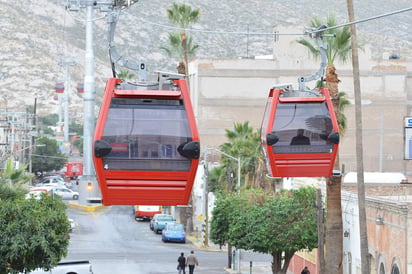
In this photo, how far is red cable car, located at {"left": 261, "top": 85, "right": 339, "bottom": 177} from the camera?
23156 mm

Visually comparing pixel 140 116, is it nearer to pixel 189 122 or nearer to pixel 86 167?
pixel 189 122

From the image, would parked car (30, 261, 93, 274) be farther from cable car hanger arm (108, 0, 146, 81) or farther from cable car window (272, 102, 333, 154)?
cable car hanger arm (108, 0, 146, 81)

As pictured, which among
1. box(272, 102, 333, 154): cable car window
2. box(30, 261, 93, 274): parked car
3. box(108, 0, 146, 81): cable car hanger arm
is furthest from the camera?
box(30, 261, 93, 274): parked car

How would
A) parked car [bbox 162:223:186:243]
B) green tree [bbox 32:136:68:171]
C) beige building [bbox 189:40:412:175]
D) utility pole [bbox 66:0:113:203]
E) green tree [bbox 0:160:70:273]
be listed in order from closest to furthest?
utility pole [bbox 66:0:113:203] → green tree [bbox 0:160:70:273] → parked car [bbox 162:223:186:243] → beige building [bbox 189:40:412:175] → green tree [bbox 32:136:68:171]

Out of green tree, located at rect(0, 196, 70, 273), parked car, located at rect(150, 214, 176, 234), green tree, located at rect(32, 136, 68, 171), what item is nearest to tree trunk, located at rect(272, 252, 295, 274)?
green tree, located at rect(0, 196, 70, 273)

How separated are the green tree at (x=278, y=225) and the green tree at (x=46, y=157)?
76.1 meters

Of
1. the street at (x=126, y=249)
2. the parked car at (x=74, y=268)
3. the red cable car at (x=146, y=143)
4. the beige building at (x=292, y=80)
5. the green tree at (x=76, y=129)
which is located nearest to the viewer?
the red cable car at (x=146, y=143)

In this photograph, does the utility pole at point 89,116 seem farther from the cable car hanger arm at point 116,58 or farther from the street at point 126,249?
the street at point 126,249

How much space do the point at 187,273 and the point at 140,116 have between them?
36.8 m

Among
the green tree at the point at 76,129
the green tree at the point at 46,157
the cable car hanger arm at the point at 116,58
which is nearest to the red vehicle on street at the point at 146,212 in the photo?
the green tree at the point at 46,157

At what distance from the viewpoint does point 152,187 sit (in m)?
18.9

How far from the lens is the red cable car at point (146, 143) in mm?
18750

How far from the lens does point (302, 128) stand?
23.2 m

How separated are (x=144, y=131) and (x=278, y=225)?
29150mm
